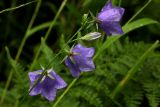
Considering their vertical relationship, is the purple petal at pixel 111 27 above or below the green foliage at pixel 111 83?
above

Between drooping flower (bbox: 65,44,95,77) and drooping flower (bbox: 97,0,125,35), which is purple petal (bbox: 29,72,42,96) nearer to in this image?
drooping flower (bbox: 65,44,95,77)

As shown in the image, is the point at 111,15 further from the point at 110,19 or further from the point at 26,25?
the point at 26,25

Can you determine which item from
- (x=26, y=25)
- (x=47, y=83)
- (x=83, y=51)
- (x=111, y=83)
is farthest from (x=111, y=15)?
(x=26, y=25)

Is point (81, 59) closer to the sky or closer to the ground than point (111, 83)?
closer to the sky

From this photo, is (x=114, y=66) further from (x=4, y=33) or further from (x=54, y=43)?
(x=4, y=33)

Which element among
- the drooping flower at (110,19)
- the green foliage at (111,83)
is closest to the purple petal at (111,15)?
the drooping flower at (110,19)

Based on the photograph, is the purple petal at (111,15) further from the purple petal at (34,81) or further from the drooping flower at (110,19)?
the purple petal at (34,81)

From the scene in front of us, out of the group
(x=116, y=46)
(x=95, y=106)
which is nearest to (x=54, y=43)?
(x=116, y=46)

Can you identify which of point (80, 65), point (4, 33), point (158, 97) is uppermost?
point (80, 65)

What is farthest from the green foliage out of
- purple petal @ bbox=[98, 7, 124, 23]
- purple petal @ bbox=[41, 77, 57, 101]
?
purple petal @ bbox=[98, 7, 124, 23]
